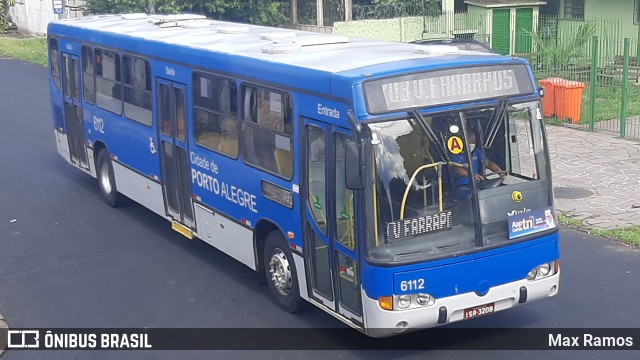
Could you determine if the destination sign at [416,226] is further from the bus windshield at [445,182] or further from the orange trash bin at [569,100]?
the orange trash bin at [569,100]

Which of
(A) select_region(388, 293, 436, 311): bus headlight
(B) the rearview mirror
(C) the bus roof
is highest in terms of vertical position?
(C) the bus roof

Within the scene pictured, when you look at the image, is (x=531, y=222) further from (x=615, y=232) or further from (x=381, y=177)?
(x=615, y=232)

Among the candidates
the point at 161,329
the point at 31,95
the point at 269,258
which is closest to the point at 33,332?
the point at 161,329

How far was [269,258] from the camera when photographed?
10109 mm

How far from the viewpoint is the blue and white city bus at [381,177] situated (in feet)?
26.1

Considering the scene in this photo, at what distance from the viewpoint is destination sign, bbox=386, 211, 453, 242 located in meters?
7.94

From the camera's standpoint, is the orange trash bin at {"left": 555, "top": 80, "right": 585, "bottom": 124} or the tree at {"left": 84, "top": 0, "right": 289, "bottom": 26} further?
the tree at {"left": 84, "top": 0, "right": 289, "bottom": 26}

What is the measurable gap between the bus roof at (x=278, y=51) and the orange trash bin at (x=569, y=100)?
348 inches

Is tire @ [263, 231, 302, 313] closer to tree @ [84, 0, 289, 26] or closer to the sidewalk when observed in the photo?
the sidewalk

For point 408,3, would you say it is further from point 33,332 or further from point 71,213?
point 33,332

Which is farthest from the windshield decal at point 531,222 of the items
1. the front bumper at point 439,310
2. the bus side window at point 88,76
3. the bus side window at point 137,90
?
the bus side window at point 88,76

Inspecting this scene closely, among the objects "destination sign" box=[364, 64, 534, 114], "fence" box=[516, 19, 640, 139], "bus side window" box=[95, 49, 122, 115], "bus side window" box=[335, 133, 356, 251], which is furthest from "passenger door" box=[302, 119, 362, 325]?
"fence" box=[516, 19, 640, 139]

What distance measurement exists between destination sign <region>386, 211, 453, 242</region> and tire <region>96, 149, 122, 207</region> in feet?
25.0

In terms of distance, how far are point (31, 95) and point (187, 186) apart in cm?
1624
